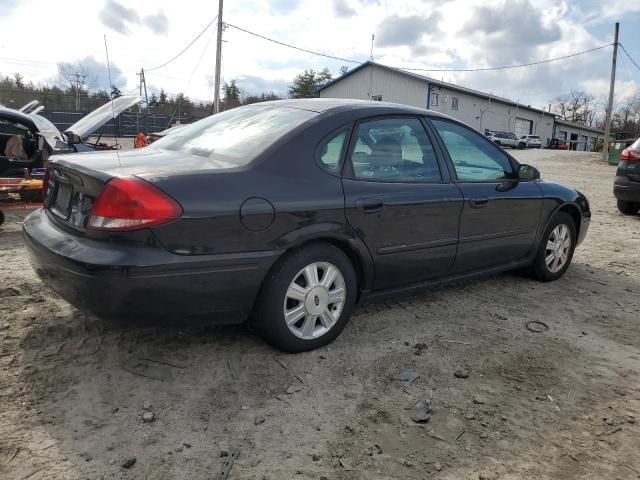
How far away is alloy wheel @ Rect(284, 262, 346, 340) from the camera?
3078 millimetres

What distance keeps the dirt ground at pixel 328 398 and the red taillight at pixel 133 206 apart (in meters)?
0.54

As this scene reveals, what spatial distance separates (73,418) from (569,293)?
160 inches

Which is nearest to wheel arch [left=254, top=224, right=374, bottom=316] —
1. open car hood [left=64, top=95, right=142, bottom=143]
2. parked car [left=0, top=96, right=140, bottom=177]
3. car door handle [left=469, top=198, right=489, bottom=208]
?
car door handle [left=469, top=198, right=489, bottom=208]

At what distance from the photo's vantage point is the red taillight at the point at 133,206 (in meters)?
2.55

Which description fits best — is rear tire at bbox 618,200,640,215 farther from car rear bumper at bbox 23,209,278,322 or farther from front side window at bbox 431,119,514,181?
car rear bumper at bbox 23,209,278,322

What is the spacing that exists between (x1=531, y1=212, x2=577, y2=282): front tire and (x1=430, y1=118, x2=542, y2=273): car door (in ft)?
0.80

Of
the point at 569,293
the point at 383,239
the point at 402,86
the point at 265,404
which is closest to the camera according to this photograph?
the point at 265,404

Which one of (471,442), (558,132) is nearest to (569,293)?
(471,442)

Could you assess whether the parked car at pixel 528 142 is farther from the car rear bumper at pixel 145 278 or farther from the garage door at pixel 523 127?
the car rear bumper at pixel 145 278

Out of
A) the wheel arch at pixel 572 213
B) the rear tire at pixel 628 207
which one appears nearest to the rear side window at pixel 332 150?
the wheel arch at pixel 572 213

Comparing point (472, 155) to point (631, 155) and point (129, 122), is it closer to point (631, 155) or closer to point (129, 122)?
point (631, 155)

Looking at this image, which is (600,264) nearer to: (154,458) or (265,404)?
(265,404)

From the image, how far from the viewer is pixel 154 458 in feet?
7.29

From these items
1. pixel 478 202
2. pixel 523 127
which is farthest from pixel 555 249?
pixel 523 127
